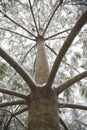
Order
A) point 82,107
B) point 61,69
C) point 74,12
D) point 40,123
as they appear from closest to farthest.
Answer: point 40,123 → point 82,107 → point 74,12 → point 61,69

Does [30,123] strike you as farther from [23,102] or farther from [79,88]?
[79,88]

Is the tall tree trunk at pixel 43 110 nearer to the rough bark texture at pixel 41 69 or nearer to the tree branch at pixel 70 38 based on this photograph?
the tree branch at pixel 70 38

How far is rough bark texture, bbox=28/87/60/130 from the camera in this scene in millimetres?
2500

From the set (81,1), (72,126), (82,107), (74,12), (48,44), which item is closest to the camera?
(81,1)

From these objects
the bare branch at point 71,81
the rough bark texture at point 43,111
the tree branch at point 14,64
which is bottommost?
the rough bark texture at point 43,111

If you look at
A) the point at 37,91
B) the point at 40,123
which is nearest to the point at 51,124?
the point at 40,123

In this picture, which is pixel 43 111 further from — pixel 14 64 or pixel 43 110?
pixel 14 64

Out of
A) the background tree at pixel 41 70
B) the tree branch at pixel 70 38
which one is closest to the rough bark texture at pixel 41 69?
the background tree at pixel 41 70

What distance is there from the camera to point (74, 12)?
4.94 meters

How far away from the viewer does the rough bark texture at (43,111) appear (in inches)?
98.4

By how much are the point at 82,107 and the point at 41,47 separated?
6.52ft

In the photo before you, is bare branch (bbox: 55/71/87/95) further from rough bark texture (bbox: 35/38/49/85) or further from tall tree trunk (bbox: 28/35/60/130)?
rough bark texture (bbox: 35/38/49/85)

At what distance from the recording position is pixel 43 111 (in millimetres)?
2621

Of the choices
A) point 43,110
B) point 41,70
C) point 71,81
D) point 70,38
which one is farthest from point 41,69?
point 70,38
